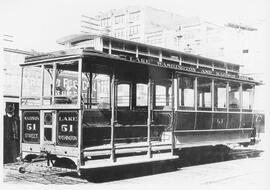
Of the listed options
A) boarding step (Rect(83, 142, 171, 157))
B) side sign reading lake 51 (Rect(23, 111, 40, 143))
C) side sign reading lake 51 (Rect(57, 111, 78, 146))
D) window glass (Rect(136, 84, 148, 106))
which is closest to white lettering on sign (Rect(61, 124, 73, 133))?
side sign reading lake 51 (Rect(57, 111, 78, 146))

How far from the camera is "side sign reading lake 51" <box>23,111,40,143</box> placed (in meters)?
8.46

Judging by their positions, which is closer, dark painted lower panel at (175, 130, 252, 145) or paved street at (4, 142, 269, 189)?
paved street at (4, 142, 269, 189)

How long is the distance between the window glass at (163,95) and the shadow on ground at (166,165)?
5.58 feet

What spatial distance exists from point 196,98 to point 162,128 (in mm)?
1300

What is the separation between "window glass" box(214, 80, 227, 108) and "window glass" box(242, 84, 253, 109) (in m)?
1.33

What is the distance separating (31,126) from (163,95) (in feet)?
13.5

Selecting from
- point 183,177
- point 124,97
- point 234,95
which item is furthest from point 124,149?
point 234,95

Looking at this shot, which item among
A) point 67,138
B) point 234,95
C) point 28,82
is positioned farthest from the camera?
point 28,82

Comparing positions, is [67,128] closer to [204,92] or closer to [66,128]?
[66,128]

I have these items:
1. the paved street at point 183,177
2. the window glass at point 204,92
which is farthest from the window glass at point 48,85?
the window glass at point 204,92

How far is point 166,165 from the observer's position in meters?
10.6

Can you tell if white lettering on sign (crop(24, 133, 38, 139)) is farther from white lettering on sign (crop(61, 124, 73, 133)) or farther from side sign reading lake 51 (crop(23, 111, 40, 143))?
white lettering on sign (crop(61, 124, 73, 133))

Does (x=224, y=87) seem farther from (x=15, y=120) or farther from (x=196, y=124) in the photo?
(x=15, y=120)

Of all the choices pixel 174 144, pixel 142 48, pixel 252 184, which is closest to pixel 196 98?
pixel 174 144
